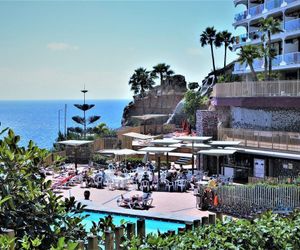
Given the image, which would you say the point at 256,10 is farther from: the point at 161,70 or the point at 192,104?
the point at 161,70

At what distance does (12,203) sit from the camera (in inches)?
198

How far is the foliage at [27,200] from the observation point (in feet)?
17.2

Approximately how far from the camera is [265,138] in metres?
27.6

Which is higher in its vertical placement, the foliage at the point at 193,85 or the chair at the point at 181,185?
the foliage at the point at 193,85

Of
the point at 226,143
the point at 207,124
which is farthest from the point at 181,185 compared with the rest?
the point at 207,124

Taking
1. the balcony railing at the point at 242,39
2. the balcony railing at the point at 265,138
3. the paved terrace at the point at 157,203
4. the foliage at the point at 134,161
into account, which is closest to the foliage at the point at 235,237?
the paved terrace at the point at 157,203

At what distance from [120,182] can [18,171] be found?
21225 mm

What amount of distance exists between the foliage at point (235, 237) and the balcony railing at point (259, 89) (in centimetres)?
2220

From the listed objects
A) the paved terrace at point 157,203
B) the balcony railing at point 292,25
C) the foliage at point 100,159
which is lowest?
the paved terrace at point 157,203

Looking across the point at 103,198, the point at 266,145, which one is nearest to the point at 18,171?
the point at 103,198

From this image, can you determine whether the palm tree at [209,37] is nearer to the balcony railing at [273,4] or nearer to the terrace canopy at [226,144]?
the balcony railing at [273,4]

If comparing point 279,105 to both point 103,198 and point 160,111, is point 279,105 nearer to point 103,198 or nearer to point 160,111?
point 103,198

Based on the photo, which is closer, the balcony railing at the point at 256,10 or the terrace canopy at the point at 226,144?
the terrace canopy at the point at 226,144

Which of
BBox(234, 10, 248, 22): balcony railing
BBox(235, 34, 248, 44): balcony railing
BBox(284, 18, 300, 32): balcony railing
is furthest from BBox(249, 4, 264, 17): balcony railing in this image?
BBox(284, 18, 300, 32): balcony railing
